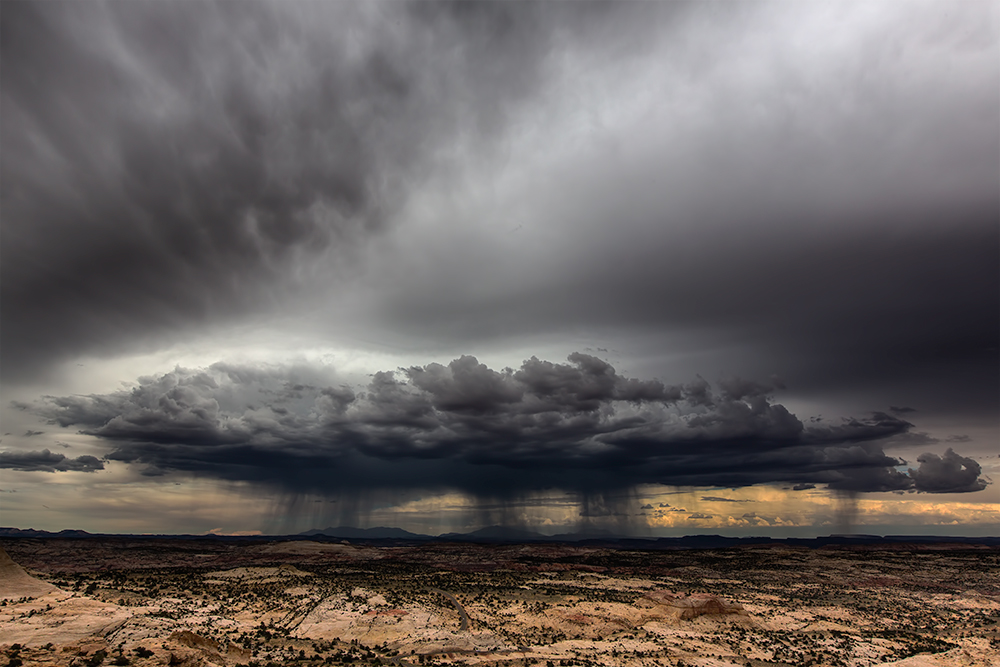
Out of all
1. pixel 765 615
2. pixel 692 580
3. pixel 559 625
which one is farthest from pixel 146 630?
pixel 692 580

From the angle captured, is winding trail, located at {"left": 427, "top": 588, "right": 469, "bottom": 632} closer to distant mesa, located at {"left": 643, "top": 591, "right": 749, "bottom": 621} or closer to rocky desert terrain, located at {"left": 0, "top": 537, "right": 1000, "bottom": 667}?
rocky desert terrain, located at {"left": 0, "top": 537, "right": 1000, "bottom": 667}

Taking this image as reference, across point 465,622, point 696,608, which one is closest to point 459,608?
point 465,622

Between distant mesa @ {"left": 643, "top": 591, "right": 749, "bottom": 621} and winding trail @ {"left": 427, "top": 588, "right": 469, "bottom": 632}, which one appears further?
distant mesa @ {"left": 643, "top": 591, "right": 749, "bottom": 621}

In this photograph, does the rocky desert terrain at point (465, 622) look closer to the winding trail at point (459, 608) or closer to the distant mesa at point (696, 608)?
the distant mesa at point (696, 608)

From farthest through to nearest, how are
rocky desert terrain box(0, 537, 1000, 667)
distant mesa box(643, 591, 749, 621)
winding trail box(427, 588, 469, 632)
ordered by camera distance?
distant mesa box(643, 591, 749, 621), winding trail box(427, 588, 469, 632), rocky desert terrain box(0, 537, 1000, 667)

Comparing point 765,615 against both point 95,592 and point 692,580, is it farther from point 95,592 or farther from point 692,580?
point 95,592

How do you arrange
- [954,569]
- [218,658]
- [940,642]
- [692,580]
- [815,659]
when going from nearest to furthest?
[218,658] < [815,659] < [940,642] < [692,580] < [954,569]

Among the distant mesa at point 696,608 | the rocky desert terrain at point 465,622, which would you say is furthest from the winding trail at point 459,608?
the distant mesa at point 696,608

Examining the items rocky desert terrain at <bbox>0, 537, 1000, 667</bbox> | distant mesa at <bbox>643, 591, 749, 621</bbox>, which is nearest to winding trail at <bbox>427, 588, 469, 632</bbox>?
rocky desert terrain at <bbox>0, 537, 1000, 667</bbox>

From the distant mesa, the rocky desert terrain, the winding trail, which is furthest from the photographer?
the distant mesa
